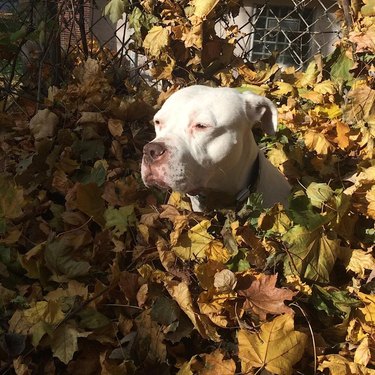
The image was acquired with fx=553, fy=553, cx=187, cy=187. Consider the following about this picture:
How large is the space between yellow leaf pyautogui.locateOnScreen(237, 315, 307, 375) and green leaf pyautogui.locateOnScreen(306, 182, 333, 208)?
53 cm

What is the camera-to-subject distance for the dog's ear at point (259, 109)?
258 cm

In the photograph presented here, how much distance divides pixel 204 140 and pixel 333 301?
3.31 feet

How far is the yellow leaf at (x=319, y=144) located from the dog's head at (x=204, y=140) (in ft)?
0.81

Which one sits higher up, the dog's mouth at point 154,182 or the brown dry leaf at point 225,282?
the dog's mouth at point 154,182

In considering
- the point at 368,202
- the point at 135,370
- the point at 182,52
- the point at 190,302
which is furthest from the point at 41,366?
the point at 182,52

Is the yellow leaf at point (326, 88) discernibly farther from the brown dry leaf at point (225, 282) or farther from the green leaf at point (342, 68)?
the brown dry leaf at point (225, 282)

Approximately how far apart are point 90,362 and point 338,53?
204 cm

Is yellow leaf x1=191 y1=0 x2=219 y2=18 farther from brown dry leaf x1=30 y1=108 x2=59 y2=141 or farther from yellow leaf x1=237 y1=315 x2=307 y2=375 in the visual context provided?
yellow leaf x1=237 y1=315 x2=307 y2=375

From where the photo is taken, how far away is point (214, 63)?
3031 millimetres

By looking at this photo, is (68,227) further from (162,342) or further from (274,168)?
(274,168)

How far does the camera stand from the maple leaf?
1.46 m

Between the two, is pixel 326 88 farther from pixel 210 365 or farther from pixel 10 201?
pixel 210 365

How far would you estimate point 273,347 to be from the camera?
4.42ft

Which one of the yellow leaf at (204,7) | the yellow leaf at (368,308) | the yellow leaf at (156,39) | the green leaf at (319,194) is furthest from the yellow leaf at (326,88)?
the yellow leaf at (368,308)
